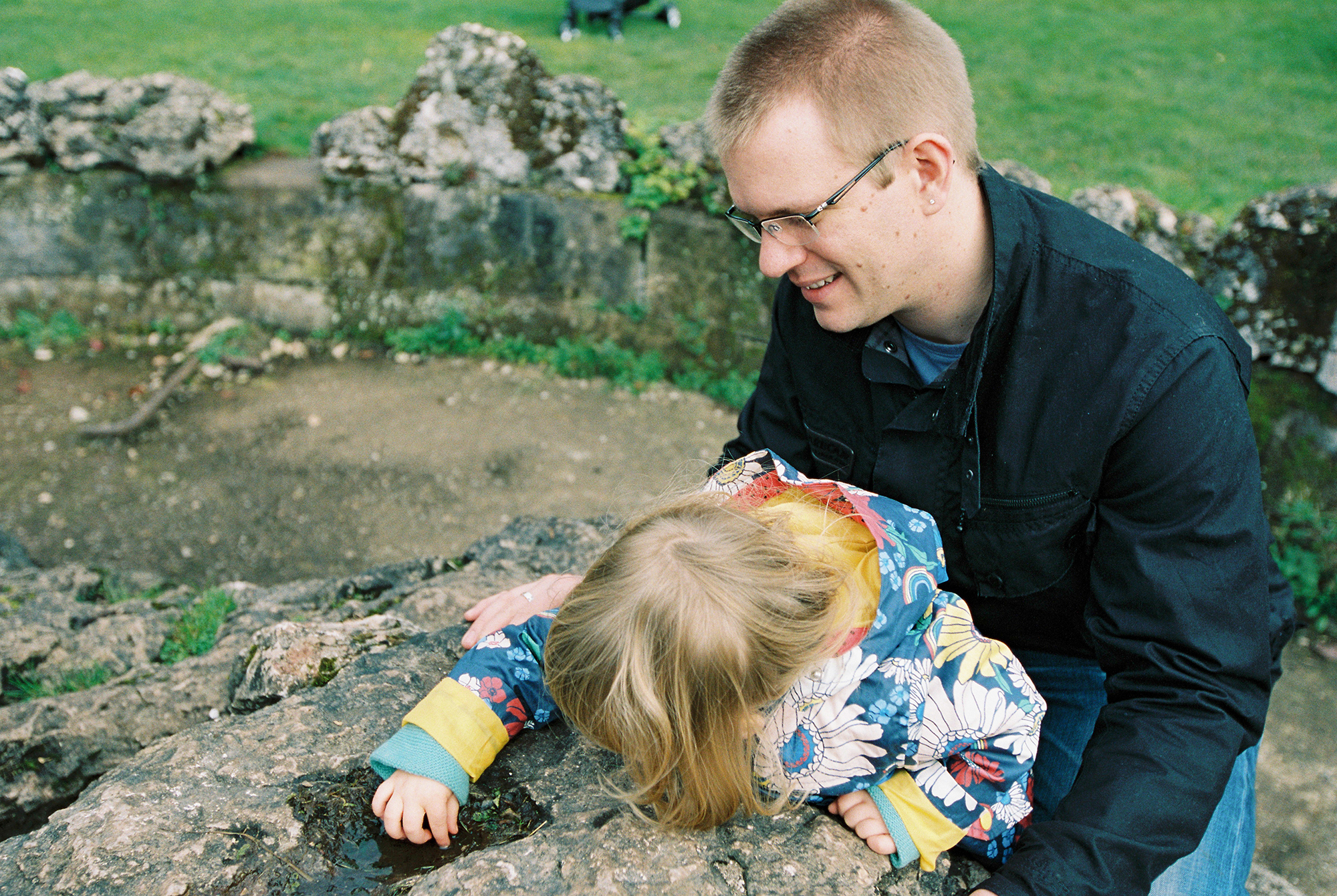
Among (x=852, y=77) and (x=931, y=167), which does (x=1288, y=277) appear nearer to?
(x=931, y=167)

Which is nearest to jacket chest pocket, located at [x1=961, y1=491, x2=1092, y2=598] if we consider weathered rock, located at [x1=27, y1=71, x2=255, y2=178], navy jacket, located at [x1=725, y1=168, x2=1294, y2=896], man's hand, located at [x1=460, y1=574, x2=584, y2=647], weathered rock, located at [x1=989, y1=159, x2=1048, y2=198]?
navy jacket, located at [x1=725, y1=168, x2=1294, y2=896]

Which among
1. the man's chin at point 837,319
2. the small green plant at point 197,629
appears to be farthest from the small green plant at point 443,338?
the man's chin at point 837,319

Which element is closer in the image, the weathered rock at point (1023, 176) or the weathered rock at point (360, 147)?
the weathered rock at point (1023, 176)

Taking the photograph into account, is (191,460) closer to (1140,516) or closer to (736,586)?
(736,586)

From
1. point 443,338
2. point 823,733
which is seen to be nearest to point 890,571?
point 823,733

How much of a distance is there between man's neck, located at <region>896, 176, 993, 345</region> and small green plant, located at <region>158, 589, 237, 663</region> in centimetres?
219

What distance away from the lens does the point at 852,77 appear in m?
1.81

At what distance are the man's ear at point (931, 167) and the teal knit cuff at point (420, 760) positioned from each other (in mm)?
1355

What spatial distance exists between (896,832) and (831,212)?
113 centimetres

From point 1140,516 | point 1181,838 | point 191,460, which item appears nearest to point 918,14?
point 1140,516

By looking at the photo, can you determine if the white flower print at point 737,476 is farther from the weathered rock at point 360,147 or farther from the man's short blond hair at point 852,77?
the weathered rock at point 360,147

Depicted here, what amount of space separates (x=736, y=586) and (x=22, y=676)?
2356 mm

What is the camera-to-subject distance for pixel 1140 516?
1.79 m

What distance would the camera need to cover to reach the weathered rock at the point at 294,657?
214cm
